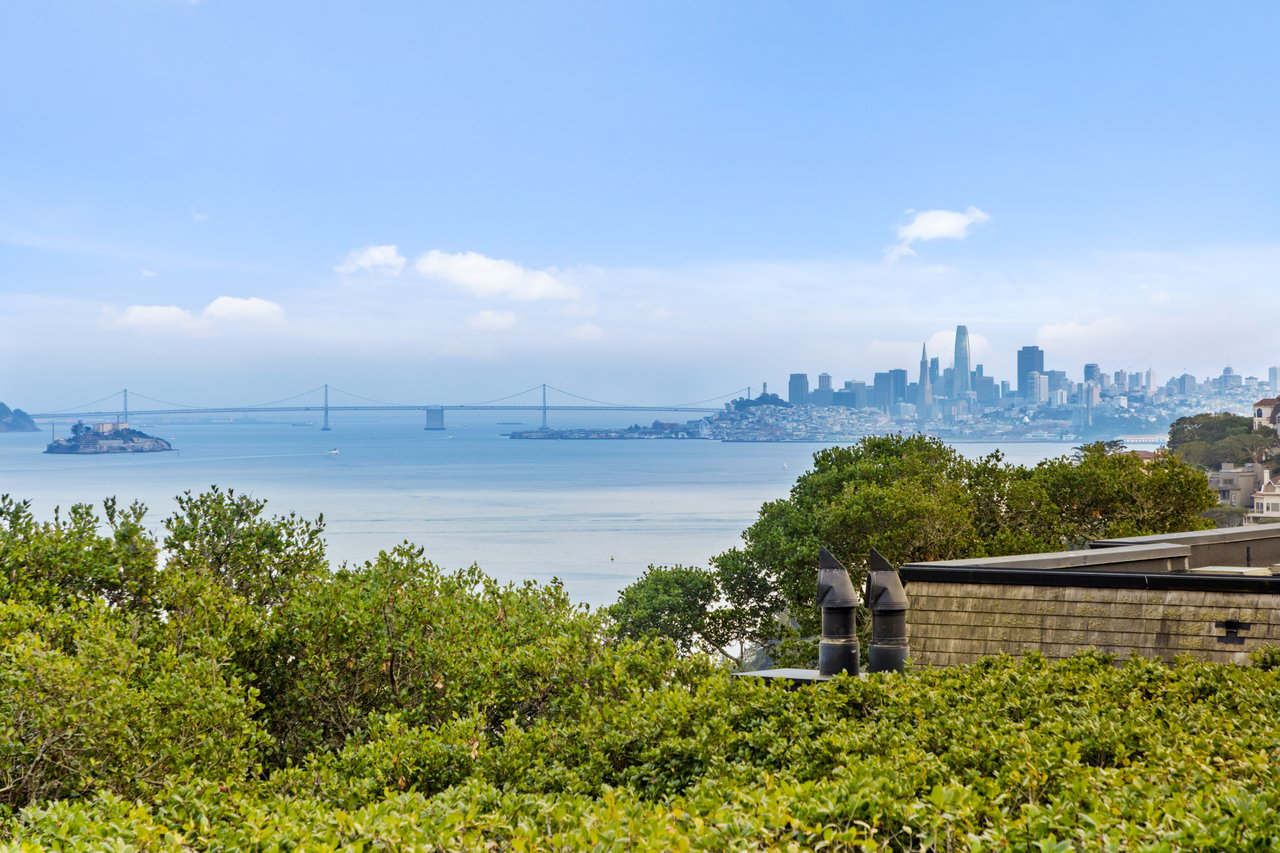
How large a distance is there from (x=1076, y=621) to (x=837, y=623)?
9.42ft

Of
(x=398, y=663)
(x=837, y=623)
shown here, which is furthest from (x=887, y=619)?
(x=398, y=663)

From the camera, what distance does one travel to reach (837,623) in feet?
42.7

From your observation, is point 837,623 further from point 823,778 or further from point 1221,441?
point 1221,441

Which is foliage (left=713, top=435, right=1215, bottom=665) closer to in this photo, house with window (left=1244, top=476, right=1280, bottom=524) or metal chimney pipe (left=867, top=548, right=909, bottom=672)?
metal chimney pipe (left=867, top=548, right=909, bottom=672)

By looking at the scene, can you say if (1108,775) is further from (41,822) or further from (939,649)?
(939,649)

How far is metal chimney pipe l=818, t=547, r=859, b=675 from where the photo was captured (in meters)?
12.9

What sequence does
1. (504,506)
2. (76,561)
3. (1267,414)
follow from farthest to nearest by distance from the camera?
1. (504,506)
2. (1267,414)
3. (76,561)

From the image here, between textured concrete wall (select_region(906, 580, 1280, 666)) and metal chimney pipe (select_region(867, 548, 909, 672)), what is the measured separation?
37.0 inches

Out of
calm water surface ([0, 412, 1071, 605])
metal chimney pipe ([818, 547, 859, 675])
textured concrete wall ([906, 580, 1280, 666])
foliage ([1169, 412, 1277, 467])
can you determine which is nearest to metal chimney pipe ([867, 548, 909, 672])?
metal chimney pipe ([818, 547, 859, 675])

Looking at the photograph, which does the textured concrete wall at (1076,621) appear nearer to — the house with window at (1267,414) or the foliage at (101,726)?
the foliage at (101,726)

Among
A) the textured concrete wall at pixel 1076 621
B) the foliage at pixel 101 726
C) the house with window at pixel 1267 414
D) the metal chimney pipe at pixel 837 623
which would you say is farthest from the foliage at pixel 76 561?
the house with window at pixel 1267 414

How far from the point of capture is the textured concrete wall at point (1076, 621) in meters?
11.9

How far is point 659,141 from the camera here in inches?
5837

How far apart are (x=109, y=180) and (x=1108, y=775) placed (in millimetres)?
223086
